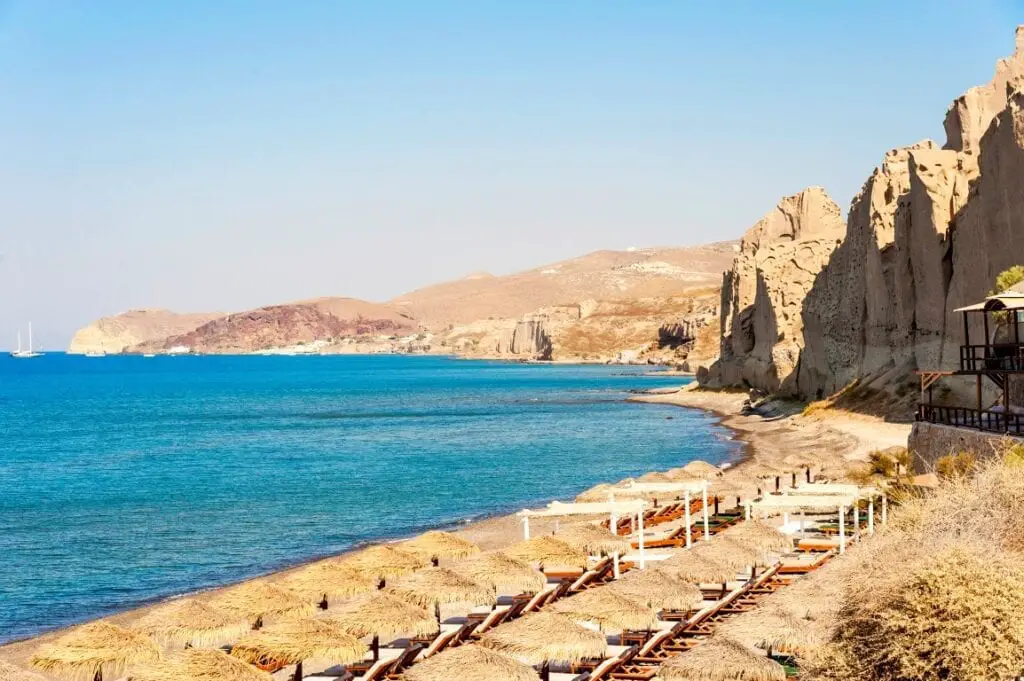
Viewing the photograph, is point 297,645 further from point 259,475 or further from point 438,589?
point 259,475

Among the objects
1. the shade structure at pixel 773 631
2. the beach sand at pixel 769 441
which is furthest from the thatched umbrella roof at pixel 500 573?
the beach sand at pixel 769 441

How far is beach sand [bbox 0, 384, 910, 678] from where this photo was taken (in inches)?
1057

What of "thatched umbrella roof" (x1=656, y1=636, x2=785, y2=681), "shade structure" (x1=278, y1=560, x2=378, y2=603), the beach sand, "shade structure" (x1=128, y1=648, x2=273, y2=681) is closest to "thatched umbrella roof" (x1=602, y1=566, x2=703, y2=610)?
"thatched umbrella roof" (x1=656, y1=636, x2=785, y2=681)

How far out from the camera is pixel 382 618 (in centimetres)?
1766

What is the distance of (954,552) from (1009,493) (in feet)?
11.4

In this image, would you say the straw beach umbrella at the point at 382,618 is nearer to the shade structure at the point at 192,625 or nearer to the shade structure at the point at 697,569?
the shade structure at the point at 192,625

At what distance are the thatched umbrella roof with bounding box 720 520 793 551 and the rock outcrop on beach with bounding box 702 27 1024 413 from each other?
77.4 ft

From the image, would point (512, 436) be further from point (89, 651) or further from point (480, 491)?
point (89, 651)

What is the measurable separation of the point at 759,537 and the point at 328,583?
8.85 m

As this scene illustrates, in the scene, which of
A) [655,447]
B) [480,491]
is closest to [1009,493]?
[480,491]

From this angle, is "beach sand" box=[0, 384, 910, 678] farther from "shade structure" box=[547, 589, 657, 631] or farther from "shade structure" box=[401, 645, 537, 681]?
"shade structure" box=[547, 589, 657, 631]

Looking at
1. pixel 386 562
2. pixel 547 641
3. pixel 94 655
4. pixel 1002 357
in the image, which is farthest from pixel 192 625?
pixel 1002 357

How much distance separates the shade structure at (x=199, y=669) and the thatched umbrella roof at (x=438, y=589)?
4.02 metres

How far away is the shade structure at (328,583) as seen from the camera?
19844 mm
